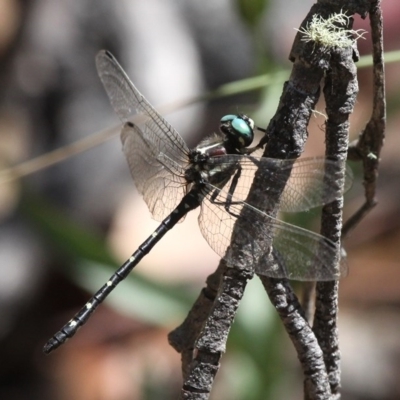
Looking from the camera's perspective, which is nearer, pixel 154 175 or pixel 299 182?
pixel 299 182

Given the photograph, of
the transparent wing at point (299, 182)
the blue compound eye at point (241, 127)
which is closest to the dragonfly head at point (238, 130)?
the blue compound eye at point (241, 127)

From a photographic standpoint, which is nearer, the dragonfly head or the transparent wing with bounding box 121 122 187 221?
the dragonfly head

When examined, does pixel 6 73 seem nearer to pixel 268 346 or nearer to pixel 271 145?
pixel 268 346

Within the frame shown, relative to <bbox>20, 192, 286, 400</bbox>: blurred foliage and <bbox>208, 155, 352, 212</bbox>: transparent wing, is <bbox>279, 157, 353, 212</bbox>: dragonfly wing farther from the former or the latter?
<bbox>20, 192, 286, 400</bbox>: blurred foliage

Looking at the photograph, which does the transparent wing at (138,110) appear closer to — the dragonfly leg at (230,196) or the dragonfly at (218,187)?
the dragonfly at (218,187)

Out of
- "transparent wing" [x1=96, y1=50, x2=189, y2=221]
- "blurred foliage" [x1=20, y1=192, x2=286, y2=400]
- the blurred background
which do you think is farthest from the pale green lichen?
the blurred background

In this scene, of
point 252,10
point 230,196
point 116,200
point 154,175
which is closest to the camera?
point 230,196

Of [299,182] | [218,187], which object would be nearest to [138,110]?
[218,187]

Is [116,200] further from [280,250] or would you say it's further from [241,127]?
[280,250]
